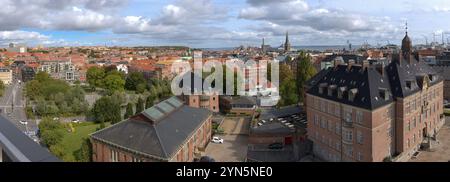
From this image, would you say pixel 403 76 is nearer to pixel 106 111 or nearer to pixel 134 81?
pixel 106 111

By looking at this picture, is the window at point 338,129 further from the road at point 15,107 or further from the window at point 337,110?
the road at point 15,107

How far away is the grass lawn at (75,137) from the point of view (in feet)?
65.6

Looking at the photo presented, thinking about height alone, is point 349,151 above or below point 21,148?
below

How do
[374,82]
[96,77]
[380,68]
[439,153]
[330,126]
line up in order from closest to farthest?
1. [374,82]
2. [380,68]
3. [330,126]
4. [439,153]
5. [96,77]

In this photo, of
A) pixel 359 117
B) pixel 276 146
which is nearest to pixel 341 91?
pixel 359 117

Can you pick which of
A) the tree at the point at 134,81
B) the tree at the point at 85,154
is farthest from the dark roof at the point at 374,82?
the tree at the point at 134,81

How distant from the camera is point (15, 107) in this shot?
3703 centimetres

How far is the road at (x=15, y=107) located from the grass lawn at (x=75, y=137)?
3.05 m

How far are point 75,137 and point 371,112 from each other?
17.4 meters

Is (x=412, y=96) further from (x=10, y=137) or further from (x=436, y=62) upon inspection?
(x=436, y=62)

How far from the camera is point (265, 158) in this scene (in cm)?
1539

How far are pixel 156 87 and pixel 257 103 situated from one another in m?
13.2

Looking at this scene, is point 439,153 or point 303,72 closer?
point 439,153

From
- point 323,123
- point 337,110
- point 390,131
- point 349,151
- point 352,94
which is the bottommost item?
point 349,151
